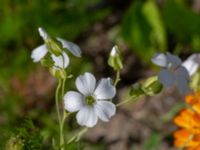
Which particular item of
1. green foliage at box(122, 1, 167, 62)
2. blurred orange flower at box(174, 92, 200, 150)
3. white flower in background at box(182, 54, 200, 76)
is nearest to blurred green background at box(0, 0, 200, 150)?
green foliage at box(122, 1, 167, 62)

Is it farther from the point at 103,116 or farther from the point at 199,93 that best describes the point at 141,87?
the point at 199,93

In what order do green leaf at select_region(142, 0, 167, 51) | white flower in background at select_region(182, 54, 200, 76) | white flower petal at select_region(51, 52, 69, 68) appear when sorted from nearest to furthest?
1. white flower petal at select_region(51, 52, 69, 68)
2. white flower in background at select_region(182, 54, 200, 76)
3. green leaf at select_region(142, 0, 167, 51)

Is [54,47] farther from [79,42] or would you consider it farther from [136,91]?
[79,42]

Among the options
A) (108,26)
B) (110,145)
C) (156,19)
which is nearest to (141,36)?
(156,19)

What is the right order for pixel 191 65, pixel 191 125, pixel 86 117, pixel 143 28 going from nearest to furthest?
pixel 86 117
pixel 191 65
pixel 191 125
pixel 143 28

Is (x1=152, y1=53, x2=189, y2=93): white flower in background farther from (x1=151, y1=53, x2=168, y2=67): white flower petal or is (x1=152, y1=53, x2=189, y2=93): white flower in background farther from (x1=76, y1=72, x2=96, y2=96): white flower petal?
(x1=76, y1=72, x2=96, y2=96): white flower petal

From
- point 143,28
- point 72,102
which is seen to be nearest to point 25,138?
point 72,102

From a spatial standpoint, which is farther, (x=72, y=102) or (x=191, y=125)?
(x=191, y=125)
